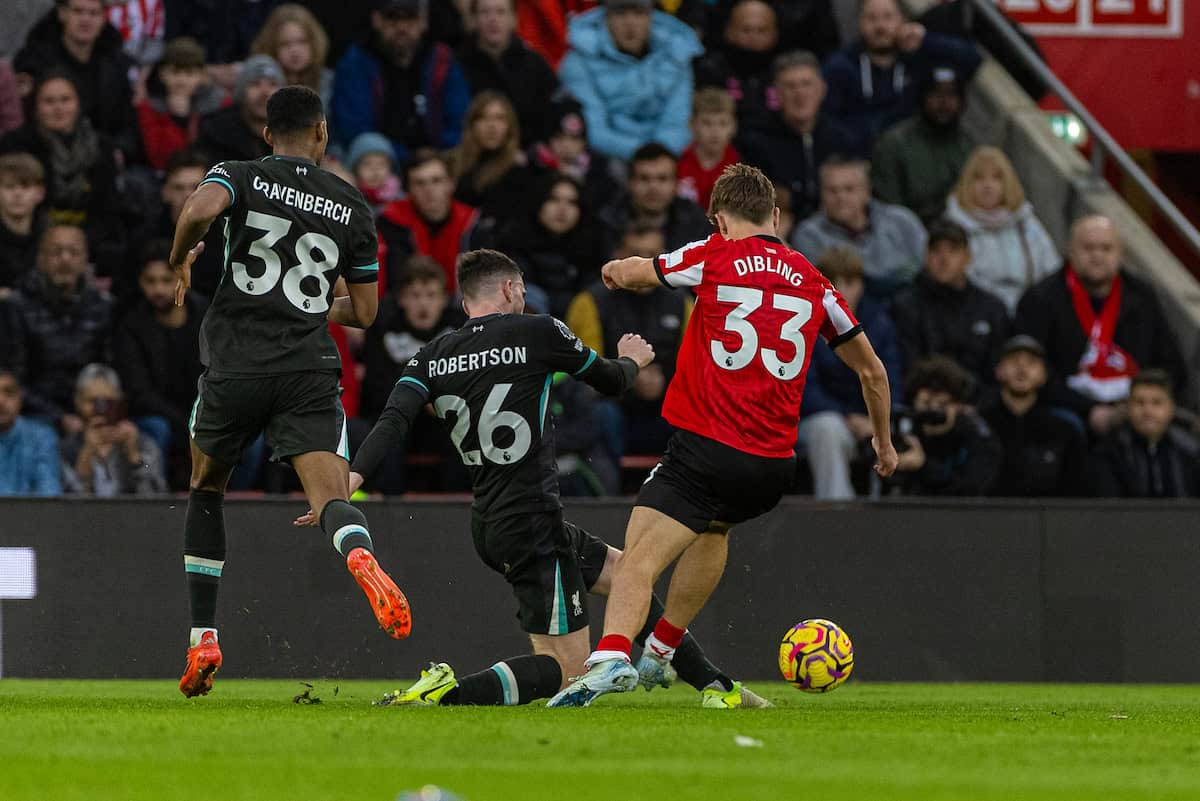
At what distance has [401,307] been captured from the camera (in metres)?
12.1

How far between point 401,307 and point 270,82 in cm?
188

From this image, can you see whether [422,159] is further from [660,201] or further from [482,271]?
[482,271]

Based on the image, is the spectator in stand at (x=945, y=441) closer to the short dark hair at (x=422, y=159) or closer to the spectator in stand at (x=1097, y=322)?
the spectator in stand at (x=1097, y=322)

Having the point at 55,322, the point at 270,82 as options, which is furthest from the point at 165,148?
the point at 55,322

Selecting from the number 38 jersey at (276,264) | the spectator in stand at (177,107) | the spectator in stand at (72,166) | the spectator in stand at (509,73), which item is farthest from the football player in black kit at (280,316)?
the spectator in stand at (509,73)

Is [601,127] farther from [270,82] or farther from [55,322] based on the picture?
[55,322]

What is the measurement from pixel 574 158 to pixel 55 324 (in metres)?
3.75

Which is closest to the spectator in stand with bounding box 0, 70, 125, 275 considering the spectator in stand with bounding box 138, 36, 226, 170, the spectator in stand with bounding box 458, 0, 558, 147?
the spectator in stand with bounding box 138, 36, 226, 170

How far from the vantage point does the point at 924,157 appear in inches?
565

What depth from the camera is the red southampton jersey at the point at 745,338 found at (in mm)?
7297

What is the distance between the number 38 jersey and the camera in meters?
7.31

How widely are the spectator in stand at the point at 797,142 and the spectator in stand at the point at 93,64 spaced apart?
4315 millimetres

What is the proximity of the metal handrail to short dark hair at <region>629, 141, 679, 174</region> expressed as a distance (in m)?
3.98

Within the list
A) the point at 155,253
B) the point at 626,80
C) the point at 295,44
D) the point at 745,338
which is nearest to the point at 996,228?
the point at 626,80
